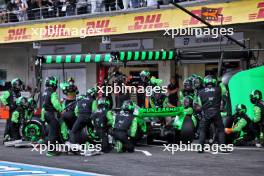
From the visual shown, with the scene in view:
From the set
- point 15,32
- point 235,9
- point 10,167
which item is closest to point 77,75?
point 15,32

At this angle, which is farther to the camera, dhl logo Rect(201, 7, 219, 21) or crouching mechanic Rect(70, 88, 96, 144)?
dhl logo Rect(201, 7, 219, 21)

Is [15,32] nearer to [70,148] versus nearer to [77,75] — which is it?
[77,75]

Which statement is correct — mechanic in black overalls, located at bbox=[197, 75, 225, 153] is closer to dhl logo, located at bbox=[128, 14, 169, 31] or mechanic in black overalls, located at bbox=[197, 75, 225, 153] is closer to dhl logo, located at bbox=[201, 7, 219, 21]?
dhl logo, located at bbox=[201, 7, 219, 21]

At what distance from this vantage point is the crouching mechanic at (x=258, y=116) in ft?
46.4

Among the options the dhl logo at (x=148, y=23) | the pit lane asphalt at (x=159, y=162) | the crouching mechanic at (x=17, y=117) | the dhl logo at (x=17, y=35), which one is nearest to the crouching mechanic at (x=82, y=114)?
the pit lane asphalt at (x=159, y=162)

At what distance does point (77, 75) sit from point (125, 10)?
7.71 m

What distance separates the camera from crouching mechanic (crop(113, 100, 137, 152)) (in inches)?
529

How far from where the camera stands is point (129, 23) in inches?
838

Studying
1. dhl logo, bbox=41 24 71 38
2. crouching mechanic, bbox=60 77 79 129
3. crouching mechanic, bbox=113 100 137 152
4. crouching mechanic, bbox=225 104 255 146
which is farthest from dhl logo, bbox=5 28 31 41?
crouching mechanic, bbox=225 104 255 146

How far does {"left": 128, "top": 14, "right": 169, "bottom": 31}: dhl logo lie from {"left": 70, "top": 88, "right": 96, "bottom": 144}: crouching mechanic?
6911 mm

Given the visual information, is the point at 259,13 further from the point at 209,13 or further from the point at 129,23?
the point at 129,23

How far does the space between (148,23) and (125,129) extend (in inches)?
309

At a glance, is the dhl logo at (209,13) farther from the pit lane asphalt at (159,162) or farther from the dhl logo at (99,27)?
the dhl logo at (99,27)

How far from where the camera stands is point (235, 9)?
59.1ft
